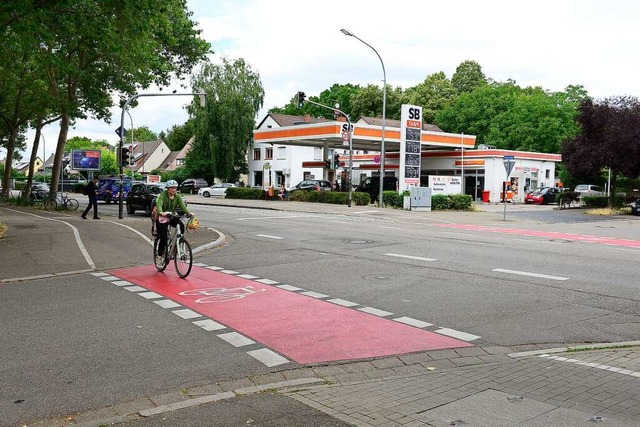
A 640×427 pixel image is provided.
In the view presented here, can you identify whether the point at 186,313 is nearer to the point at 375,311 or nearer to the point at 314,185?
the point at 375,311

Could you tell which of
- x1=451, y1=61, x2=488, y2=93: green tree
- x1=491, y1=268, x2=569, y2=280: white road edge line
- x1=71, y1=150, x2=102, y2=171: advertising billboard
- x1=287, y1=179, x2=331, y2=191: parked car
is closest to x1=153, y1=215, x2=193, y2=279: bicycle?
x1=491, y1=268, x2=569, y2=280: white road edge line

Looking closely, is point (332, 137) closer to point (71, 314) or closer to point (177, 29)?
point (177, 29)

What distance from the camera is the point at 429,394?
196 inches

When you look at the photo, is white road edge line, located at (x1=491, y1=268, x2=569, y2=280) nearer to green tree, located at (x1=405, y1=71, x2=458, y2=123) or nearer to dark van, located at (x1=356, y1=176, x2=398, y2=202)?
dark van, located at (x1=356, y1=176, x2=398, y2=202)

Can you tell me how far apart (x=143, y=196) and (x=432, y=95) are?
60488 millimetres

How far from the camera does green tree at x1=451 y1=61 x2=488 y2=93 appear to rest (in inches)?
3472

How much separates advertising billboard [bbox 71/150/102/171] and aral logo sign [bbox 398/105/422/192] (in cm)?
2605

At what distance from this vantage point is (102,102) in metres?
34.3

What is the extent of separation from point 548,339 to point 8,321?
6666 mm

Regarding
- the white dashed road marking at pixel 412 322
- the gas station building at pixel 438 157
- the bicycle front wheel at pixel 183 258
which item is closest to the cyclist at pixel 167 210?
the bicycle front wheel at pixel 183 258

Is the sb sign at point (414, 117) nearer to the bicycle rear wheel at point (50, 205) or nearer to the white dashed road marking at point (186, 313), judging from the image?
the bicycle rear wheel at point (50, 205)

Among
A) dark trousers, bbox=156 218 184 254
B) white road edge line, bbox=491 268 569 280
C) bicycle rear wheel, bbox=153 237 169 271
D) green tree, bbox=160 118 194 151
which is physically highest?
green tree, bbox=160 118 194 151

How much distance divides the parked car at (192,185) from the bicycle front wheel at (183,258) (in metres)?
55.6

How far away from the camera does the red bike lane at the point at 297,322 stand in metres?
6.48
